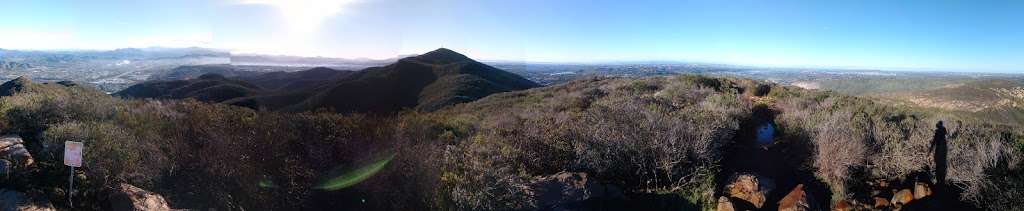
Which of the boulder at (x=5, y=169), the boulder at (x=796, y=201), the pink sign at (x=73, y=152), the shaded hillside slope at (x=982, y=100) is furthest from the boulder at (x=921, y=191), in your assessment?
the shaded hillside slope at (x=982, y=100)

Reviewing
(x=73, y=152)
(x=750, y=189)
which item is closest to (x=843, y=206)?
(x=750, y=189)

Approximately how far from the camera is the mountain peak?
74125 mm

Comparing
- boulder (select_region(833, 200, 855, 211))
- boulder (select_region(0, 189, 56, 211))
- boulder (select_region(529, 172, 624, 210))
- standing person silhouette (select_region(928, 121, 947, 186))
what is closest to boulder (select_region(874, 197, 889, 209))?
boulder (select_region(833, 200, 855, 211))

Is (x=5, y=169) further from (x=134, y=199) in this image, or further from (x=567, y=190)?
(x=567, y=190)

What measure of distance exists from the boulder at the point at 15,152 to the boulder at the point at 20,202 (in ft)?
2.78

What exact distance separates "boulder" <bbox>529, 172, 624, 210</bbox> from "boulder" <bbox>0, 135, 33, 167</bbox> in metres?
5.54

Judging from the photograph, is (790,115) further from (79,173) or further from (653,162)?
(79,173)

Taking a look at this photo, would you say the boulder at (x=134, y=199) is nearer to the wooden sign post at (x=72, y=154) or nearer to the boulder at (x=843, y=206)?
the wooden sign post at (x=72, y=154)

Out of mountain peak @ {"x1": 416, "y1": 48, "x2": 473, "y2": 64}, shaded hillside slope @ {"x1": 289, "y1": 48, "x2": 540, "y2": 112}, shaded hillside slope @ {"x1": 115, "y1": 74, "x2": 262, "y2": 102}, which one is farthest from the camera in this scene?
mountain peak @ {"x1": 416, "y1": 48, "x2": 473, "y2": 64}

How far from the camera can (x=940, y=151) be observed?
6.69m

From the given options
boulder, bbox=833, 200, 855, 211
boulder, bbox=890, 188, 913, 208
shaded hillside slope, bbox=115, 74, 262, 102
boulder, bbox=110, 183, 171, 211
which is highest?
boulder, bbox=890, 188, 913, 208

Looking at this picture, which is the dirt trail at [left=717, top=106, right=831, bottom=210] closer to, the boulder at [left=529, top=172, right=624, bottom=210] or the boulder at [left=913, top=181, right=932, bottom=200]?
the boulder at [left=913, top=181, right=932, bottom=200]

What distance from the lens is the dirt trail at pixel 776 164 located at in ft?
19.2

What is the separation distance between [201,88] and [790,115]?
67.8 meters
